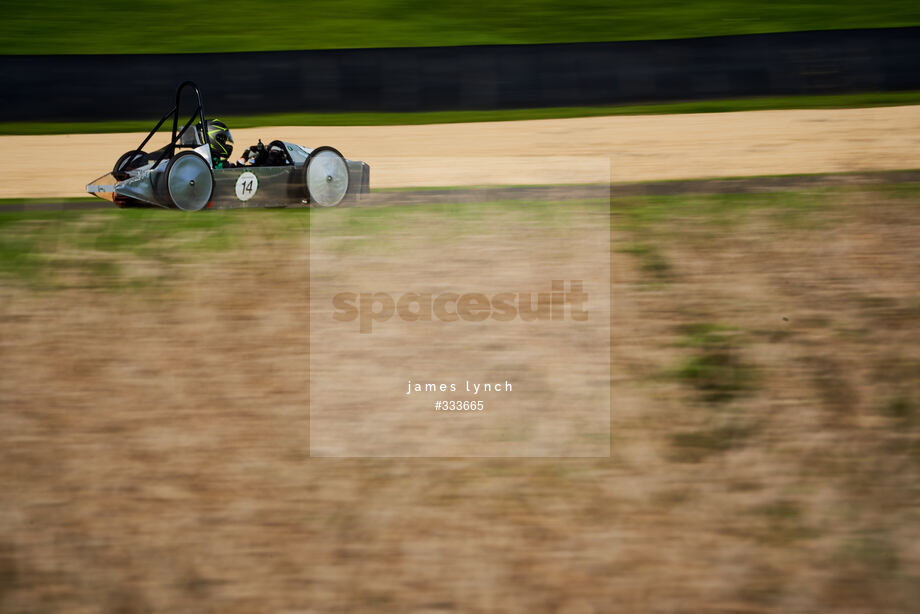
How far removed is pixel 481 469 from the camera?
659cm

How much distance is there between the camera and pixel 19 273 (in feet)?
26.6

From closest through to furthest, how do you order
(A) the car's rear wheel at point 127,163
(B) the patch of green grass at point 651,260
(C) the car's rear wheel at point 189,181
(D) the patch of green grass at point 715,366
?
1. (D) the patch of green grass at point 715,366
2. (B) the patch of green grass at point 651,260
3. (C) the car's rear wheel at point 189,181
4. (A) the car's rear wheel at point 127,163

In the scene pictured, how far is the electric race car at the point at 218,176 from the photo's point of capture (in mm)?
8828

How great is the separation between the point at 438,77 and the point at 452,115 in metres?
0.73

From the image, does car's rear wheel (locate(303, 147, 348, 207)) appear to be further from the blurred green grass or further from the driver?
the blurred green grass

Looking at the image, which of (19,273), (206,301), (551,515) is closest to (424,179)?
(206,301)

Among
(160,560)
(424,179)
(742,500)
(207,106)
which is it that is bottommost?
(160,560)

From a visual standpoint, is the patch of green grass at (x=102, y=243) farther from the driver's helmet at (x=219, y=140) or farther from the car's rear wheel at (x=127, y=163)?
the driver's helmet at (x=219, y=140)

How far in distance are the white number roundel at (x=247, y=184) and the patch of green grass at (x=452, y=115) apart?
6.71 meters

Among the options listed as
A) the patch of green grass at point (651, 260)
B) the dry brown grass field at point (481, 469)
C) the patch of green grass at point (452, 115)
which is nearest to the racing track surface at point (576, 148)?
the patch of green grass at point (452, 115)

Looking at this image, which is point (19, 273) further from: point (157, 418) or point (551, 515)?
point (551, 515)

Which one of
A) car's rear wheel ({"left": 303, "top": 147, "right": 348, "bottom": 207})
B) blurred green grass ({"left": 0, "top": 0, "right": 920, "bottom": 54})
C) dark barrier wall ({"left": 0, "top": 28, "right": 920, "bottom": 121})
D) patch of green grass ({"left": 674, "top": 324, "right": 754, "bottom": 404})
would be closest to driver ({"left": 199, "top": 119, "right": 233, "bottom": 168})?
car's rear wheel ({"left": 303, "top": 147, "right": 348, "bottom": 207})

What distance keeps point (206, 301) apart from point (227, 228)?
4.00 feet

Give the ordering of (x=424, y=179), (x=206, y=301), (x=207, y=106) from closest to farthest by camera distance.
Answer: (x=206, y=301)
(x=424, y=179)
(x=207, y=106)
